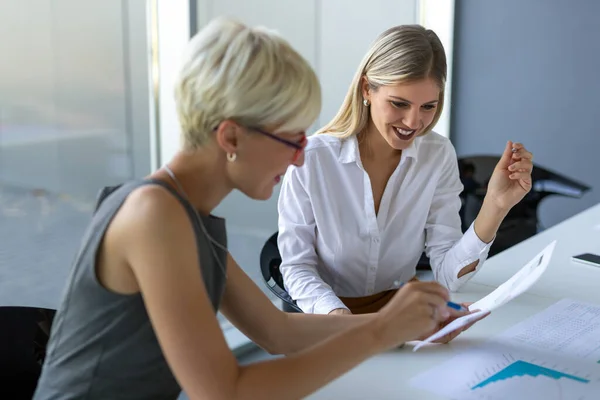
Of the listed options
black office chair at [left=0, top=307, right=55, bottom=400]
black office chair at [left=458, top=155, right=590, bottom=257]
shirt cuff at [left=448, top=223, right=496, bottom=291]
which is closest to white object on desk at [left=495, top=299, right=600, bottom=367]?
shirt cuff at [left=448, top=223, right=496, bottom=291]

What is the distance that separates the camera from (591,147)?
4.24 metres

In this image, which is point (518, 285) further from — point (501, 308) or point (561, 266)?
point (561, 266)

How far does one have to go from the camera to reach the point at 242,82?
45.9 inches

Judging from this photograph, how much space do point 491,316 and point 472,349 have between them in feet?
0.80

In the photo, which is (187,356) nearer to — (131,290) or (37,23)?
(131,290)

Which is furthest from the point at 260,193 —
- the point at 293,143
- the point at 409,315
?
the point at 409,315

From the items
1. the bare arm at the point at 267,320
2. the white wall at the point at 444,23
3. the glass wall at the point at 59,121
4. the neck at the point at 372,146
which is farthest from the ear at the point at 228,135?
the white wall at the point at 444,23

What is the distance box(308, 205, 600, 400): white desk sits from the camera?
1433 mm

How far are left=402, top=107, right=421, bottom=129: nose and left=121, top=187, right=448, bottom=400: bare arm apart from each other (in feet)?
2.99

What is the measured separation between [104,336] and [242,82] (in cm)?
48

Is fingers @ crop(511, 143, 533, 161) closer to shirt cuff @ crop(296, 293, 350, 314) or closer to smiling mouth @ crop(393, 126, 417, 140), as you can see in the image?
smiling mouth @ crop(393, 126, 417, 140)

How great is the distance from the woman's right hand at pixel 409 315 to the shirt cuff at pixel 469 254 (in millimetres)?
717

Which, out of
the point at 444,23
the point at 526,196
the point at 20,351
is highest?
the point at 444,23

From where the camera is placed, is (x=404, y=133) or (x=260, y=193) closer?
(x=260, y=193)
